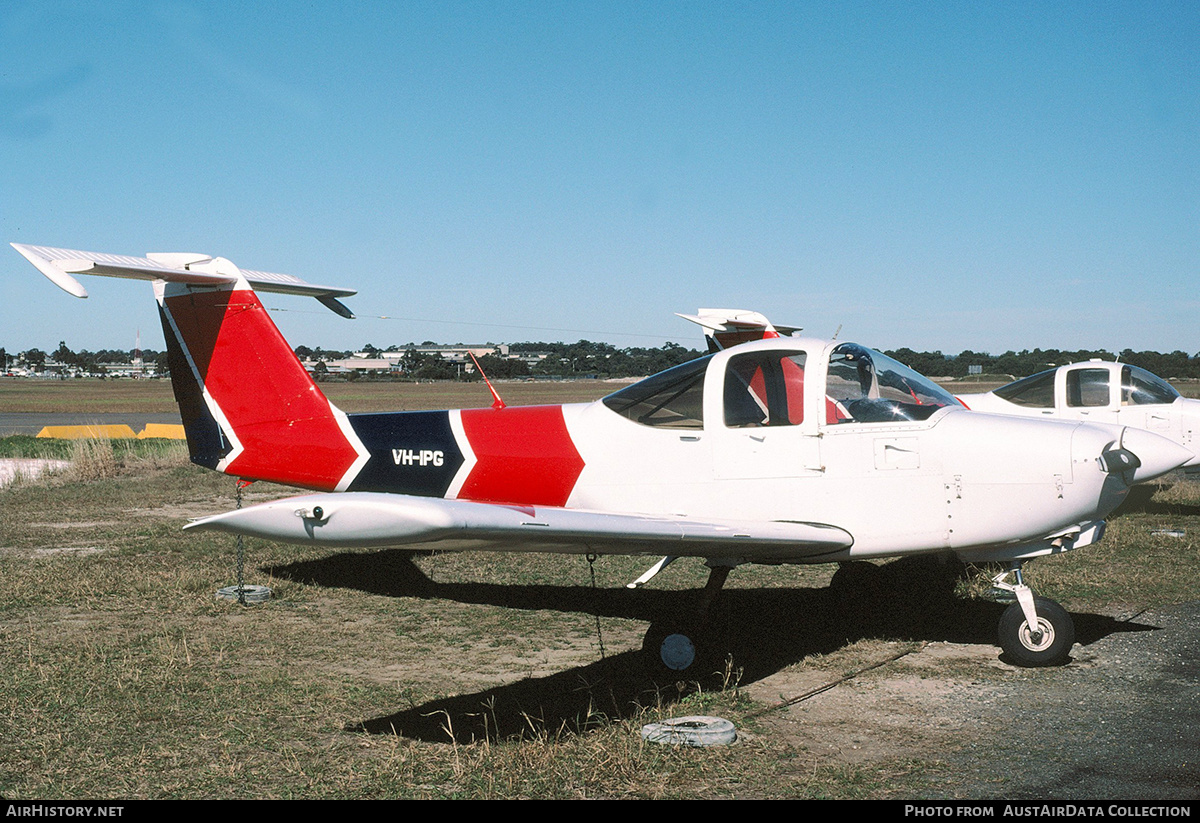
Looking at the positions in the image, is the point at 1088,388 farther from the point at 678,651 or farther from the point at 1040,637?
the point at 678,651

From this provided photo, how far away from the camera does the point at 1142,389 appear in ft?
41.0

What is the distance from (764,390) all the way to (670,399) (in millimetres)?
713

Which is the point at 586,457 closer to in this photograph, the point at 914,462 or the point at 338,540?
the point at 914,462

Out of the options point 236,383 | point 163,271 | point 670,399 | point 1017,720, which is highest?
point 163,271

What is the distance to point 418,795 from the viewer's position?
13.8 ft

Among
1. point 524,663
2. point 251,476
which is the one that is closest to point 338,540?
point 524,663

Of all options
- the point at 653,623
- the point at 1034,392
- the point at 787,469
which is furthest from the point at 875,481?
the point at 1034,392

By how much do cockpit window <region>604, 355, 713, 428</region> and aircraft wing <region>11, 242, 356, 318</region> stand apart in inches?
148

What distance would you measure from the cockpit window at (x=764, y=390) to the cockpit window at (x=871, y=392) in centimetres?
22

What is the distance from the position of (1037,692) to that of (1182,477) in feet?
50.1

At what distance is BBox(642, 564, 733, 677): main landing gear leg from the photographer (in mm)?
6168

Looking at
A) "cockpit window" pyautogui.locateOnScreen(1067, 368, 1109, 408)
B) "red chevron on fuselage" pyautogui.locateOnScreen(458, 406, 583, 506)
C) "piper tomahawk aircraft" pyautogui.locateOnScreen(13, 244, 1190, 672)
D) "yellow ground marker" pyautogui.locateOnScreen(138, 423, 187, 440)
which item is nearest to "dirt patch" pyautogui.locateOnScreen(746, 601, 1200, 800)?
"piper tomahawk aircraft" pyautogui.locateOnScreen(13, 244, 1190, 672)

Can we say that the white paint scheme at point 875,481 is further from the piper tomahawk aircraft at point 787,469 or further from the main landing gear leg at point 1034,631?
the main landing gear leg at point 1034,631

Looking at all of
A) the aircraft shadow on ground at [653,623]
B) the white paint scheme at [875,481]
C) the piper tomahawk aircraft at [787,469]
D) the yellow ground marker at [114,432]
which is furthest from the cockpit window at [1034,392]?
the yellow ground marker at [114,432]
